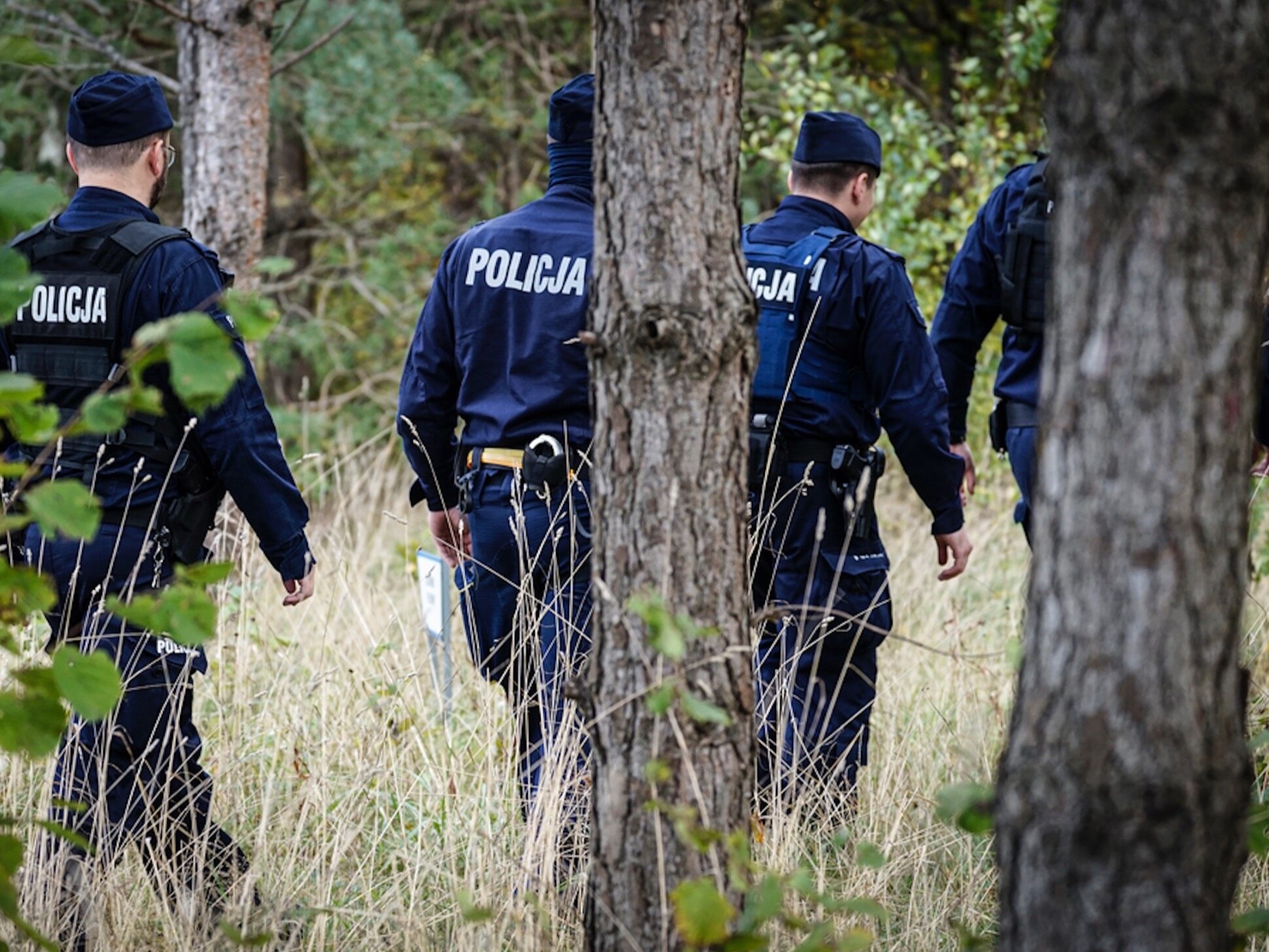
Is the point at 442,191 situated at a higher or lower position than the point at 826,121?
higher

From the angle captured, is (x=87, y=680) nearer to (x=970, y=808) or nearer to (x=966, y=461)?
(x=970, y=808)

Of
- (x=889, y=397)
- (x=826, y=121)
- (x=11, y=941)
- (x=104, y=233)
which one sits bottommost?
(x=11, y=941)

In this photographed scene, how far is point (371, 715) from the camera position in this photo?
384cm

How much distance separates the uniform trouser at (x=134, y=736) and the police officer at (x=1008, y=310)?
2205 mm

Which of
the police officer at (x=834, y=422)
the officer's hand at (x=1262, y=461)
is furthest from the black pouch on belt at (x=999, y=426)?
the officer's hand at (x=1262, y=461)

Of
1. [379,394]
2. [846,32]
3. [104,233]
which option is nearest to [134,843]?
[104,233]

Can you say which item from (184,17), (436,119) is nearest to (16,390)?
(184,17)

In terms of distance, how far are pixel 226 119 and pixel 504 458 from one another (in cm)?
252

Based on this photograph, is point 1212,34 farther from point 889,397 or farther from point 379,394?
point 379,394

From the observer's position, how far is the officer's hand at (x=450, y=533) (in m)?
3.77

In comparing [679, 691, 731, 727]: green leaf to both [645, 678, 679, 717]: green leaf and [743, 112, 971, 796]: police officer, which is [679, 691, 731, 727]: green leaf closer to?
[645, 678, 679, 717]: green leaf

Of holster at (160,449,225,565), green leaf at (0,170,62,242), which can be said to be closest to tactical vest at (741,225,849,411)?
holster at (160,449,225,565)

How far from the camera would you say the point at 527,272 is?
11.3 ft

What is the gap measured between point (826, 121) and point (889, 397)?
0.85 metres
